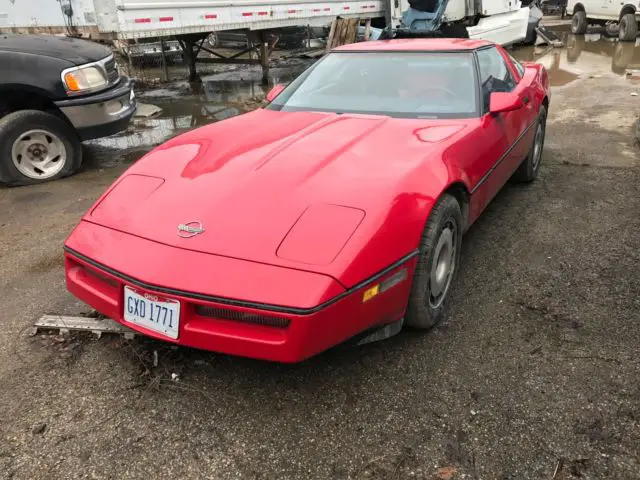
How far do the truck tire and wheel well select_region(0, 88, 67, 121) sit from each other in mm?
225

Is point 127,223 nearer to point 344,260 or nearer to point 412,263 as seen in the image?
point 344,260

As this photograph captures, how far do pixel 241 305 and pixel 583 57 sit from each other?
13.8 metres

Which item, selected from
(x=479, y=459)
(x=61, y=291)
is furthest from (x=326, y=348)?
(x=61, y=291)

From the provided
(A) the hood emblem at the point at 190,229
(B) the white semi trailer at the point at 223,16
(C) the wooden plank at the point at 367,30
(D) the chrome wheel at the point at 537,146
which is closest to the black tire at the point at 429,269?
(A) the hood emblem at the point at 190,229

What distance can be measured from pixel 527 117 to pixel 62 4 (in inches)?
231

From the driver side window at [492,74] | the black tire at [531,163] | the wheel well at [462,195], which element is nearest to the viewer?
the wheel well at [462,195]

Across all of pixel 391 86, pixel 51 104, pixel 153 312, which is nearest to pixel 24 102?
pixel 51 104

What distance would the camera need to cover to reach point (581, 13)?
17.2m

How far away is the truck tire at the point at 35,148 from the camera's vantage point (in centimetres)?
483

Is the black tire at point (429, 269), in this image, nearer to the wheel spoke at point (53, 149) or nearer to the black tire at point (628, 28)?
the wheel spoke at point (53, 149)

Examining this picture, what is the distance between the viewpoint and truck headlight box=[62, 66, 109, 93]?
4.98 meters

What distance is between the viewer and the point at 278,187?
2377 mm

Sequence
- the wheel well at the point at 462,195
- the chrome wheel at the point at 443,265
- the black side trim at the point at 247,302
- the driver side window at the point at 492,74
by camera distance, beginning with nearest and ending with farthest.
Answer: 1. the black side trim at the point at 247,302
2. the chrome wheel at the point at 443,265
3. the wheel well at the point at 462,195
4. the driver side window at the point at 492,74

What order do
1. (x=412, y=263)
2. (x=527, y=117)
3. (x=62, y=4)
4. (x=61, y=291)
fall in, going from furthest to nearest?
(x=62, y=4) < (x=527, y=117) < (x=61, y=291) < (x=412, y=263)
